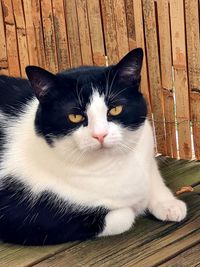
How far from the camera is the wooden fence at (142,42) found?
2.46 metres

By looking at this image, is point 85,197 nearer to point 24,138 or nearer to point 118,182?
point 118,182

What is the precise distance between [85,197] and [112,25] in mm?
916

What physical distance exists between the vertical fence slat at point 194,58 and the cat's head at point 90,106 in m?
0.54

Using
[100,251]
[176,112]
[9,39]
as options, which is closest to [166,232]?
[100,251]

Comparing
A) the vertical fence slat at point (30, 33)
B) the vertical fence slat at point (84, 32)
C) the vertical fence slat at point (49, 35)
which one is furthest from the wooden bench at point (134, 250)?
the vertical fence slat at point (30, 33)

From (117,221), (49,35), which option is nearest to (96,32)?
(49,35)

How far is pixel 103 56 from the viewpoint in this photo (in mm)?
2732

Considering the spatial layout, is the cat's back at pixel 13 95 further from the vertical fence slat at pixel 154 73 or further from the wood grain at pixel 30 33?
the wood grain at pixel 30 33

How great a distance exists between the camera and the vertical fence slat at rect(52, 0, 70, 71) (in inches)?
111

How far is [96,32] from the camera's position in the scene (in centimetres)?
270

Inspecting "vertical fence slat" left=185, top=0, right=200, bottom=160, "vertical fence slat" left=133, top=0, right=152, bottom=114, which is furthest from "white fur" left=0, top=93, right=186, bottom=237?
"vertical fence slat" left=133, top=0, right=152, bottom=114

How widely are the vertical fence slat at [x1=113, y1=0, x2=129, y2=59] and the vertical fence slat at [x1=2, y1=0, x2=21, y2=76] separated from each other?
0.64 meters

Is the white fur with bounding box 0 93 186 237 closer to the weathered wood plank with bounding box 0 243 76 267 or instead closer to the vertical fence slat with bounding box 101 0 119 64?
the weathered wood plank with bounding box 0 243 76 267

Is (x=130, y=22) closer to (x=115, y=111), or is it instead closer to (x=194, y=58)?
(x=194, y=58)
